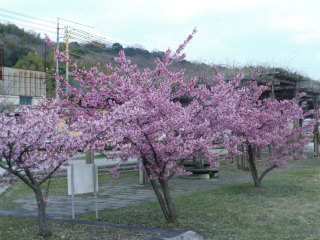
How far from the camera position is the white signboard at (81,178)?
738 centimetres

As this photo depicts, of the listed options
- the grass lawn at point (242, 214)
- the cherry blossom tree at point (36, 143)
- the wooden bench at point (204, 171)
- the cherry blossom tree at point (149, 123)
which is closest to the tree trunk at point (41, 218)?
the cherry blossom tree at point (36, 143)

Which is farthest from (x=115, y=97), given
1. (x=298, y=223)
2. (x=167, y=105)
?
(x=298, y=223)

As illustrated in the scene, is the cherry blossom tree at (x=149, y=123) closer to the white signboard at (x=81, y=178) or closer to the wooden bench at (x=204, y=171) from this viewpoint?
the white signboard at (x=81, y=178)

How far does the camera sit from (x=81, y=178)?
754cm

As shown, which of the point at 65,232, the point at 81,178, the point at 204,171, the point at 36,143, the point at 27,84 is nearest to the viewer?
the point at 36,143

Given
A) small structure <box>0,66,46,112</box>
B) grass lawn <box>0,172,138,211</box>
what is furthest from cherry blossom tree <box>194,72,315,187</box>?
small structure <box>0,66,46,112</box>

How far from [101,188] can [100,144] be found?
292 inches

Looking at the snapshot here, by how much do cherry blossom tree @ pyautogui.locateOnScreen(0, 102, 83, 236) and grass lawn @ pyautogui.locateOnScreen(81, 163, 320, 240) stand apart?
2.13 metres

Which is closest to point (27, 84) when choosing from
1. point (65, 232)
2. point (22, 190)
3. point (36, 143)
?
point (22, 190)

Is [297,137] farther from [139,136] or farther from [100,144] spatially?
[100,144]

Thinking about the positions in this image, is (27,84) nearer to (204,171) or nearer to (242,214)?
(204,171)

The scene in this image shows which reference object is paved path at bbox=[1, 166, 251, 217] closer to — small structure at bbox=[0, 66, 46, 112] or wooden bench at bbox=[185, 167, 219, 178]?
wooden bench at bbox=[185, 167, 219, 178]

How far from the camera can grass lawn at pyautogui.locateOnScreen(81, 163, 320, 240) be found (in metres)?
6.39

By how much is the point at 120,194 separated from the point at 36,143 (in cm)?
611
